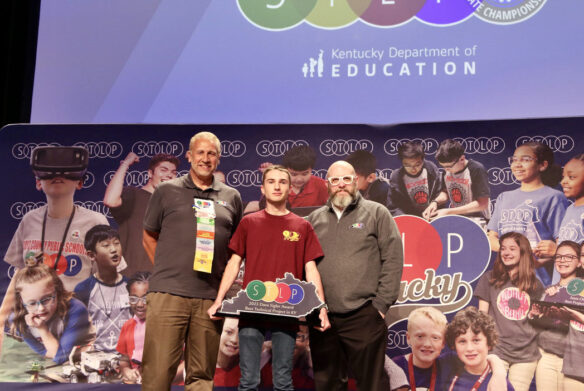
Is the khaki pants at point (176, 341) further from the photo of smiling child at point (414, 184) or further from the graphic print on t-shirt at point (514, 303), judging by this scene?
the graphic print on t-shirt at point (514, 303)

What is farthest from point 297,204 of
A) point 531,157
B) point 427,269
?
point 531,157

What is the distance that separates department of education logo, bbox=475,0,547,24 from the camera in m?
4.00

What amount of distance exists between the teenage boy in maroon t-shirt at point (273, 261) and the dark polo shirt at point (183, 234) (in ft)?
0.22

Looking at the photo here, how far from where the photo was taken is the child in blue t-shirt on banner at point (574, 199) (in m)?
3.68

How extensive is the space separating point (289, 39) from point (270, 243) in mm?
Result: 1845

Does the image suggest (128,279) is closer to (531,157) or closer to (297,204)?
(297,204)

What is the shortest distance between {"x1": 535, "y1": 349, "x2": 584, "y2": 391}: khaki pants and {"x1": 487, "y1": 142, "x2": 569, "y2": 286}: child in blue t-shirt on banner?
18.3 inches

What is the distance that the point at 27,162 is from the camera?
13.9 ft

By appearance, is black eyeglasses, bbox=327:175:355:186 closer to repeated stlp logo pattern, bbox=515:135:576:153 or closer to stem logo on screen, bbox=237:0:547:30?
repeated stlp logo pattern, bbox=515:135:576:153

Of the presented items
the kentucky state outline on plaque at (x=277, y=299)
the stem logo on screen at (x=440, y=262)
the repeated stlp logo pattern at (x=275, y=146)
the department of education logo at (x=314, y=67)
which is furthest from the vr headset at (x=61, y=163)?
the stem logo on screen at (x=440, y=262)

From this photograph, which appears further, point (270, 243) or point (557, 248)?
point (557, 248)

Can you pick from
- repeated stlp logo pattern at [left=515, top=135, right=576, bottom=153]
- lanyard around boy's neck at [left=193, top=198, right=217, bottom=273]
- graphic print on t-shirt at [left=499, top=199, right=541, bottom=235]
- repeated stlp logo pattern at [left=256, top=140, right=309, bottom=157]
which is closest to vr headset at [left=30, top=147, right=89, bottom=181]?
repeated stlp logo pattern at [left=256, top=140, right=309, bottom=157]

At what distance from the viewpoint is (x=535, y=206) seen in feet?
12.3

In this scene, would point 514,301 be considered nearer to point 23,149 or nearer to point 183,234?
point 183,234
